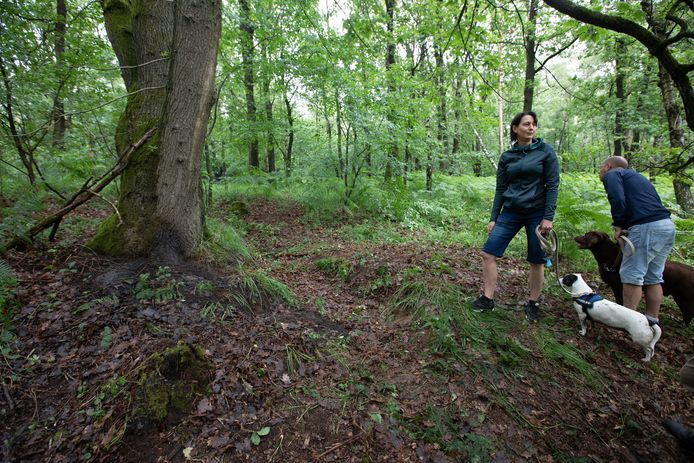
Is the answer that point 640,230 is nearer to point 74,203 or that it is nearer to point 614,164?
point 614,164

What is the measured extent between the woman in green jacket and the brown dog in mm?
958

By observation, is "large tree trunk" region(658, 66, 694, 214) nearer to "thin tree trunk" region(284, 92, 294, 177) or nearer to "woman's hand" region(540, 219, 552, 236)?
"woman's hand" region(540, 219, 552, 236)

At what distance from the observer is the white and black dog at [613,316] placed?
3.06m

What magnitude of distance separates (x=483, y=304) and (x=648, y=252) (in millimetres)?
1785

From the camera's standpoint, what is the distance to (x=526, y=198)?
3.40 m

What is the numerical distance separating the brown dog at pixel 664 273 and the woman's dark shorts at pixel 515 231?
95 cm

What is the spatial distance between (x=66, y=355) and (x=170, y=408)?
42.1 inches

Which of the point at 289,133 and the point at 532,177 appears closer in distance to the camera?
the point at 532,177

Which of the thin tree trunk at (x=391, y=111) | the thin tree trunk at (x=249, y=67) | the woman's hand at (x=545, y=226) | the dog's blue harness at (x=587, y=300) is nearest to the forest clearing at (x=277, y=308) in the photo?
the woman's hand at (x=545, y=226)

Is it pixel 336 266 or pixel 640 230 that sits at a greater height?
pixel 640 230

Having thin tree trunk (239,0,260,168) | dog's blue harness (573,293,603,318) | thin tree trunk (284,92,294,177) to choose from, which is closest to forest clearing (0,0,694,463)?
dog's blue harness (573,293,603,318)

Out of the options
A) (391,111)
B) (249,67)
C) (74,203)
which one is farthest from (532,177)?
(249,67)

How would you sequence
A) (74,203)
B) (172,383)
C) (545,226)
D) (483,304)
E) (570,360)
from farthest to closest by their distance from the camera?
1. (483,304)
2. (74,203)
3. (545,226)
4. (570,360)
5. (172,383)

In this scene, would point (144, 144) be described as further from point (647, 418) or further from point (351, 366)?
point (647, 418)
